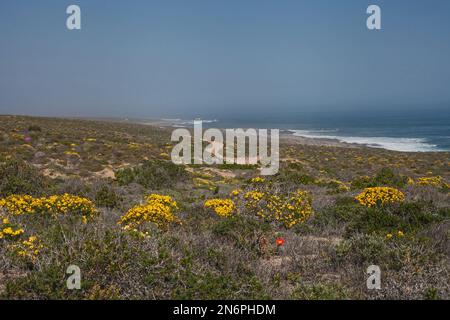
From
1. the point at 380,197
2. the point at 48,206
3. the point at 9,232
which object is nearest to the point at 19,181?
the point at 48,206

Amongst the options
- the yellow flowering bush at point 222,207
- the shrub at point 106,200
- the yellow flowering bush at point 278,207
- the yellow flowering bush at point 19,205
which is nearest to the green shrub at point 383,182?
the yellow flowering bush at point 278,207

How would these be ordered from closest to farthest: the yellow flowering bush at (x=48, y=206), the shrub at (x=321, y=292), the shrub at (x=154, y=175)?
the shrub at (x=321, y=292) < the yellow flowering bush at (x=48, y=206) < the shrub at (x=154, y=175)

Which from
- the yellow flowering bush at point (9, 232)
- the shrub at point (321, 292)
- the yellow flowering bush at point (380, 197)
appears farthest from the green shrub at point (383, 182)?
the yellow flowering bush at point (9, 232)

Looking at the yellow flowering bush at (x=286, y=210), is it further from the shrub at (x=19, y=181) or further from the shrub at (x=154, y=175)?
the shrub at (x=154, y=175)

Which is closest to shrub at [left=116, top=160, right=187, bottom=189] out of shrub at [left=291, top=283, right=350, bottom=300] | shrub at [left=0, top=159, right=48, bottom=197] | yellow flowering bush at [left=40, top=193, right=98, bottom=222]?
shrub at [left=0, top=159, right=48, bottom=197]

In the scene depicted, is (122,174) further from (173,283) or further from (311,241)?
(173,283)

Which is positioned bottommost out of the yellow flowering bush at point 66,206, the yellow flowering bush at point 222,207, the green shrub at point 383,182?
the green shrub at point 383,182

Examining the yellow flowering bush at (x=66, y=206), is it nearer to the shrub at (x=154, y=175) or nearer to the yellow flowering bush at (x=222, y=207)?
the yellow flowering bush at (x=222, y=207)

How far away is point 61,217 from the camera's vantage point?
7.72 m

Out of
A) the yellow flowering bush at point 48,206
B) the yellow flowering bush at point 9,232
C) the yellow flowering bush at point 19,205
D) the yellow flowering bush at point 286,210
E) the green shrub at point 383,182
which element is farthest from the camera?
the green shrub at point 383,182

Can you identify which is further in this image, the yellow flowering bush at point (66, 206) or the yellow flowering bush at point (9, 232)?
the yellow flowering bush at point (66, 206)

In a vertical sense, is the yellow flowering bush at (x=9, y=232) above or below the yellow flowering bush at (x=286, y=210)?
above
